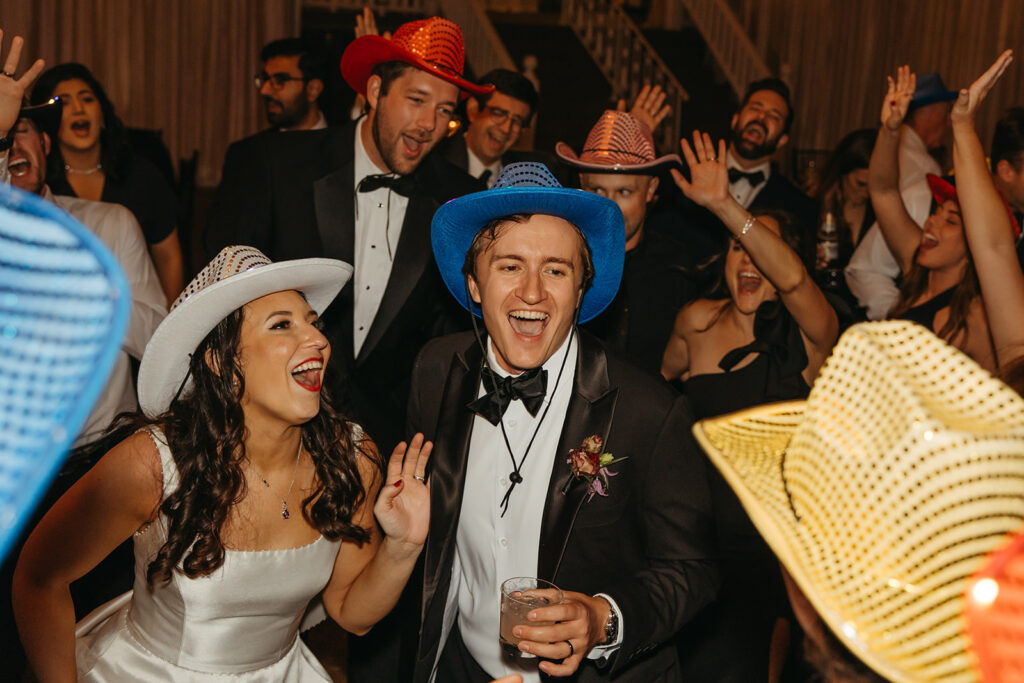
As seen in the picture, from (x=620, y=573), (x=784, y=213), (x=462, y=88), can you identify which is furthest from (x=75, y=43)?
(x=620, y=573)

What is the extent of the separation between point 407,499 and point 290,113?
4692 mm

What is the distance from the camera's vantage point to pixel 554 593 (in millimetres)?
1864

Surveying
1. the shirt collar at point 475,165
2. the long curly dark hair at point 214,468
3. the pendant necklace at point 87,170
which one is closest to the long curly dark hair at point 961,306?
the long curly dark hair at point 214,468

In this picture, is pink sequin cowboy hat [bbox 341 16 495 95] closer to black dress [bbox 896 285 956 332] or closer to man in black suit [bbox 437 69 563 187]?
man in black suit [bbox 437 69 563 187]

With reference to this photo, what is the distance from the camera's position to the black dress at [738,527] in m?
2.88

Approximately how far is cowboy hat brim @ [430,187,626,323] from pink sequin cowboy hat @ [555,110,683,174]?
1.04m

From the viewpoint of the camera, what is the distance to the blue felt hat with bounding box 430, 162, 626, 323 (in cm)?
229

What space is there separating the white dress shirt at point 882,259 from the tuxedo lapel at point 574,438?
277cm

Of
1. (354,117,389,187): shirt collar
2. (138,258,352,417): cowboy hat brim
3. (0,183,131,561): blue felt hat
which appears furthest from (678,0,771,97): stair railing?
(0,183,131,561): blue felt hat

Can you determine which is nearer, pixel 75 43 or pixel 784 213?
pixel 784 213

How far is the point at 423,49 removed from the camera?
134 inches

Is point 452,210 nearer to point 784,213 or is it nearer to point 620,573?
point 620,573

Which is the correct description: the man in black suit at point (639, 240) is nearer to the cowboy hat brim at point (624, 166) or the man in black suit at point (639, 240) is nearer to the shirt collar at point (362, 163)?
the cowboy hat brim at point (624, 166)

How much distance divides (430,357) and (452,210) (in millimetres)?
416
